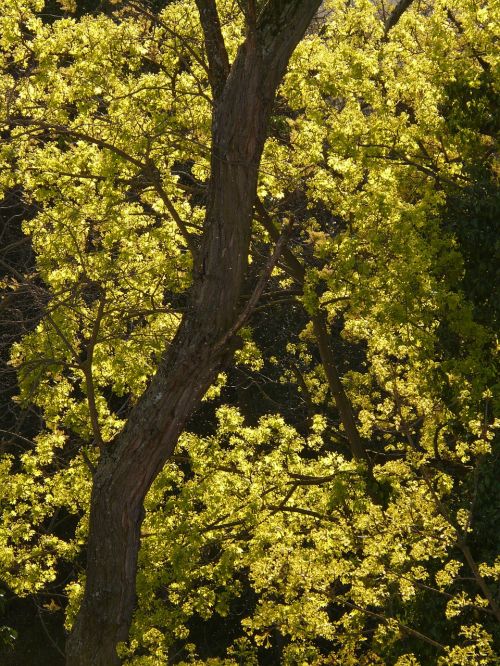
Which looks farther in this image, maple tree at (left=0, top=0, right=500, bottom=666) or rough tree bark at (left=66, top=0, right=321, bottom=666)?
maple tree at (left=0, top=0, right=500, bottom=666)

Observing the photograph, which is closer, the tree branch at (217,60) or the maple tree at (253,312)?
the maple tree at (253,312)

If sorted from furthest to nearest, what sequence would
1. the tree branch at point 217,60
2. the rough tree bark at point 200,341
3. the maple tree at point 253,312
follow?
the tree branch at point 217,60 → the maple tree at point 253,312 → the rough tree bark at point 200,341

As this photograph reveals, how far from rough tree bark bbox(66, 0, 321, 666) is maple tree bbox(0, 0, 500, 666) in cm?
2

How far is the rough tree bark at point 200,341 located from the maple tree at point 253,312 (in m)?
0.02

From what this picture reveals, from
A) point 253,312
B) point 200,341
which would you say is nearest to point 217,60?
point 253,312

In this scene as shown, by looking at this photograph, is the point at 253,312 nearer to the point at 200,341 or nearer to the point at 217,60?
the point at 200,341

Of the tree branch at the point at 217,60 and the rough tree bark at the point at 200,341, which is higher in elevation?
the tree branch at the point at 217,60

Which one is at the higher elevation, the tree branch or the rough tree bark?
the tree branch

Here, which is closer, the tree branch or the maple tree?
the maple tree

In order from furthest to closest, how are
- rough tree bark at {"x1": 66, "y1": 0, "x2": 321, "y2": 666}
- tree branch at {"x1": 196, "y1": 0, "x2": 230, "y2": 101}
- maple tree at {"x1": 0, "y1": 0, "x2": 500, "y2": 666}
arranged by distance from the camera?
tree branch at {"x1": 196, "y1": 0, "x2": 230, "y2": 101} → maple tree at {"x1": 0, "y1": 0, "x2": 500, "y2": 666} → rough tree bark at {"x1": 66, "y1": 0, "x2": 321, "y2": 666}

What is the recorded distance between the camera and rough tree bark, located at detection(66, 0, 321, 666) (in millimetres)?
8281

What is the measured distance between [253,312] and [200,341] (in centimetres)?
154

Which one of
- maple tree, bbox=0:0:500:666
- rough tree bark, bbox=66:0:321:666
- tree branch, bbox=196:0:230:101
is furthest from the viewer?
tree branch, bbox=196:0:230:101

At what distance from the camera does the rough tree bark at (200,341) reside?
8281mm
